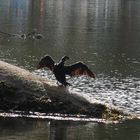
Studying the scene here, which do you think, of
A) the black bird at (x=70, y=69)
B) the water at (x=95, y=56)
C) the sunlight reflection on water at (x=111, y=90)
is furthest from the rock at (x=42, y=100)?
the sunlight reflection on water at (x=111, y=90)

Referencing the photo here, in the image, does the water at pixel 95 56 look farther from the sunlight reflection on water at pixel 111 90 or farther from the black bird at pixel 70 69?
the black bird at pixel 70 69

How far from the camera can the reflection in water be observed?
22062 millimetres

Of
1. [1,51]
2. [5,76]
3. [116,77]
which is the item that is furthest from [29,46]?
[5,76]

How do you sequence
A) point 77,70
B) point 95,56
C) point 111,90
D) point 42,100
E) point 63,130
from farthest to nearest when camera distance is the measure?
point 95,56
point 111,90
point 77,70
point 42,100
point 63,130

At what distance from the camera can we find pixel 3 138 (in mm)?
21344

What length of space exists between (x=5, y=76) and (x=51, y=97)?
217 cm

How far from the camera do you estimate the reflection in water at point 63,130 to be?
72.4ft

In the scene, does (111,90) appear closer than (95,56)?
Yes

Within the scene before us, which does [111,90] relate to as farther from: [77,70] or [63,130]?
[63,130]

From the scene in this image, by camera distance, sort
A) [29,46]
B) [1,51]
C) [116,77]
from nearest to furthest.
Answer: [116,77] < [1,51] < [29,46]

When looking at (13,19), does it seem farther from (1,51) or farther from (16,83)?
(16,83)

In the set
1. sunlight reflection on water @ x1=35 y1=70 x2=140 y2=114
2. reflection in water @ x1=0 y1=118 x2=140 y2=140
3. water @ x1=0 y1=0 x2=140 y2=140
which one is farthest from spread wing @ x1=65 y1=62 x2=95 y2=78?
reflection in water @ x1=0 y1=118 x2=140 y2=140

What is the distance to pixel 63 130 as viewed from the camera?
23000 mm

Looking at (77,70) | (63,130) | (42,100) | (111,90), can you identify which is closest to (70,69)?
(77,70)
